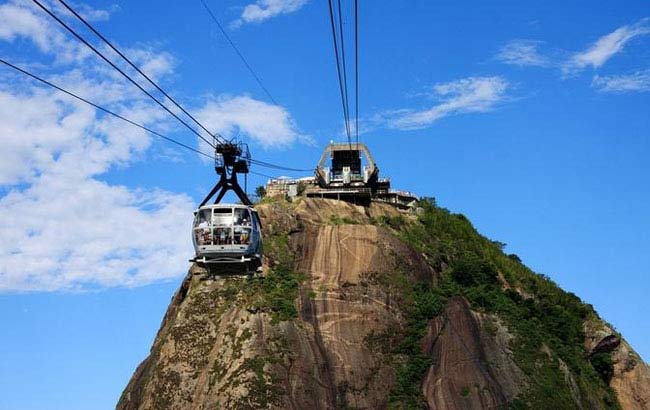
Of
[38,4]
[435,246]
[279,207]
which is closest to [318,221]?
[279,207]

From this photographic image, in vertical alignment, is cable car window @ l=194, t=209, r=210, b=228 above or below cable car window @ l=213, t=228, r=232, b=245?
above

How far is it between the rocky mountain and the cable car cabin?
23.3m

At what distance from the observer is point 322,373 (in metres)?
70.1

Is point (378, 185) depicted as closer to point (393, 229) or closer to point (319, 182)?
point (319, 182)

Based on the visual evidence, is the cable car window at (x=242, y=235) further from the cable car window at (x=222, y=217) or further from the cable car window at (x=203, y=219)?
the cable car window at (x=203, y=219)

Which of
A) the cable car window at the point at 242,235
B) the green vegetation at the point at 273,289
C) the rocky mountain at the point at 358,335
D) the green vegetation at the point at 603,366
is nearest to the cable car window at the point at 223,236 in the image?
the cable car window at the point at 242,235

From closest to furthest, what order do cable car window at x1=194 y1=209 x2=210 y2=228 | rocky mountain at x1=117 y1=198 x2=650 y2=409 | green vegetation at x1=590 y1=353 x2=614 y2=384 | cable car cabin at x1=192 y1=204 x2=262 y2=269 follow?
cable car cabin at x1=192 y1=204 x2=262 y2=269 < cable car window at x1=194 y1=209 x2=210 y2=228 < rocky mountain at x1=117 y1=198 x2=650 y2=409 < green vegetation at x1=590 y1=353 x2=614 y2=384

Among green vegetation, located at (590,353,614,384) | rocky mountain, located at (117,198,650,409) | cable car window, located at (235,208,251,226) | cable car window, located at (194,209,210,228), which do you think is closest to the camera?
cable car window, located at (235,208,251,226)

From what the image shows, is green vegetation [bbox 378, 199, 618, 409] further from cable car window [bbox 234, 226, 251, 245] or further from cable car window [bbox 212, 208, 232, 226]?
cable car window [bbox 212, 208, 232, 226]

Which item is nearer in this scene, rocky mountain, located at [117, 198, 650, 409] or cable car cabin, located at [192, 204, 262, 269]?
cable car cabin, located at [192, 204, 262, 269]

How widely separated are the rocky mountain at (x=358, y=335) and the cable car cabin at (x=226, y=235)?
2333 centimetres

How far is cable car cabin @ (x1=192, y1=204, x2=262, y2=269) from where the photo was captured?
43.1 meters

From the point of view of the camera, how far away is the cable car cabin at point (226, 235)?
43125 millimetres

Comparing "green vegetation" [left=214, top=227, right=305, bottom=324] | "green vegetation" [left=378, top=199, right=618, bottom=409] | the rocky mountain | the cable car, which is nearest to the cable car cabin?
the cable car
